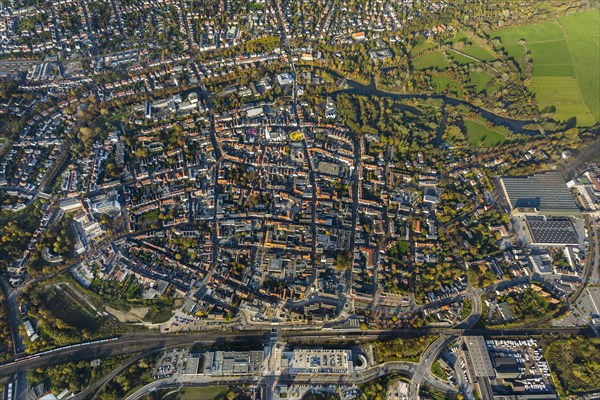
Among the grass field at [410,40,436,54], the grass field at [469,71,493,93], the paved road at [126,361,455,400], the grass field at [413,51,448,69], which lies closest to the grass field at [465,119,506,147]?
the grass field at [469,71,493,93]

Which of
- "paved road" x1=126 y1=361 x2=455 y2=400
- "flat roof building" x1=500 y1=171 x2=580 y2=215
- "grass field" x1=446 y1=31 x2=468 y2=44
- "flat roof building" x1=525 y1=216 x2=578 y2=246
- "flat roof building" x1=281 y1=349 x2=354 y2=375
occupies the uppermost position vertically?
"grass field" x1=446 y1=31 x2=468 y2=44

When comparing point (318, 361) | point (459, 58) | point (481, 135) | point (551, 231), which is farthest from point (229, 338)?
point (459, 58)

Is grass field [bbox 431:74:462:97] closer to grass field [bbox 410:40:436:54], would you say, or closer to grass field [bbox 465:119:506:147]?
grass field [bbox 465:119:506:147]

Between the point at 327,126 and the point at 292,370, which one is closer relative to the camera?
the point at 292,370

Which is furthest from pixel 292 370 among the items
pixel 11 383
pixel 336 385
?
pixel 11 383

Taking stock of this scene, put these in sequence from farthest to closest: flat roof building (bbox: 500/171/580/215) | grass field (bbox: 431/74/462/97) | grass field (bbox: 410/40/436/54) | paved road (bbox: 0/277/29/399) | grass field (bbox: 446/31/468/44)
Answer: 1. grass field (bbox: 446/31/468/44)
2. grass field (bbox: 410/40/436/54)
3. grass field (bbox: 431/74/462/97)
4. flat roof building (bbox: 500/171/580/215)
5. paved road (bbox: 0/277/29/399)

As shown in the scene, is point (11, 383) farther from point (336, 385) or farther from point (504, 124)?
point (504, 124)

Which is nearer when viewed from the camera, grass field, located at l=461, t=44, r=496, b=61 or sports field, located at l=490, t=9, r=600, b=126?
sports field, located at l=490, t=9, r=600, b=126
